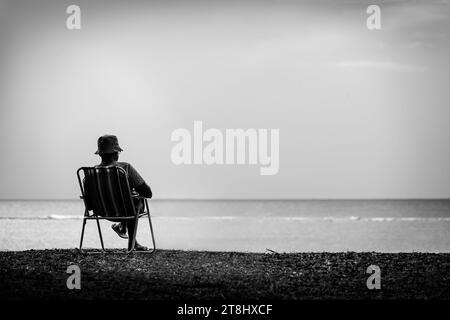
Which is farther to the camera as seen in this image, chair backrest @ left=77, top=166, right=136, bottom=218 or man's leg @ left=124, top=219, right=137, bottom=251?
man's leg @ left=124, top=219, right=137, bottom=251

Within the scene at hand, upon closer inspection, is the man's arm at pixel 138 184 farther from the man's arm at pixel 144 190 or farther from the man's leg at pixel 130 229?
the man's leg at pixel 130 229

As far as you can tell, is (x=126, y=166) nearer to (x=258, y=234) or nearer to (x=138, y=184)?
(x=138, y=184)

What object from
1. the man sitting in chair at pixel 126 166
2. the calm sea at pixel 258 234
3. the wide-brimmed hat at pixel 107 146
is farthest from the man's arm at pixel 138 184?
the calm sea at pixel 258 234

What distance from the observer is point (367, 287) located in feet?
14.1

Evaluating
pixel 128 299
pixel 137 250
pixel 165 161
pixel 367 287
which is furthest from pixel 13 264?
pixel 165 161

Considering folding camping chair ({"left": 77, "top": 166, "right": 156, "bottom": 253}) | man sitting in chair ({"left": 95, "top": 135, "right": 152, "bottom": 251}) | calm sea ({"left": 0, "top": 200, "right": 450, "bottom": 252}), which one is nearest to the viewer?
folding camping chair ({"left": 77, "top": 166, "right": 156, "bottom": 253})

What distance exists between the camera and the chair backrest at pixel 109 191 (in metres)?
5.78

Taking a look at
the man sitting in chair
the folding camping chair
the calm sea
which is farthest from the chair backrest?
the calm sea

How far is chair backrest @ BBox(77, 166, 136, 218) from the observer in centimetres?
578

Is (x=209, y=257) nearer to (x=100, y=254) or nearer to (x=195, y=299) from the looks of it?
(x=100, y=254)

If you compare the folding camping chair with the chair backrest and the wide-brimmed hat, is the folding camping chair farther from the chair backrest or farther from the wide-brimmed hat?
the wide-brimmed hat

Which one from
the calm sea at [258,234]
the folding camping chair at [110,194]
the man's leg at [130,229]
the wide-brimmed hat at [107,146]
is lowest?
the calm sea at [258,234]

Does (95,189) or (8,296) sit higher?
(95,189)
